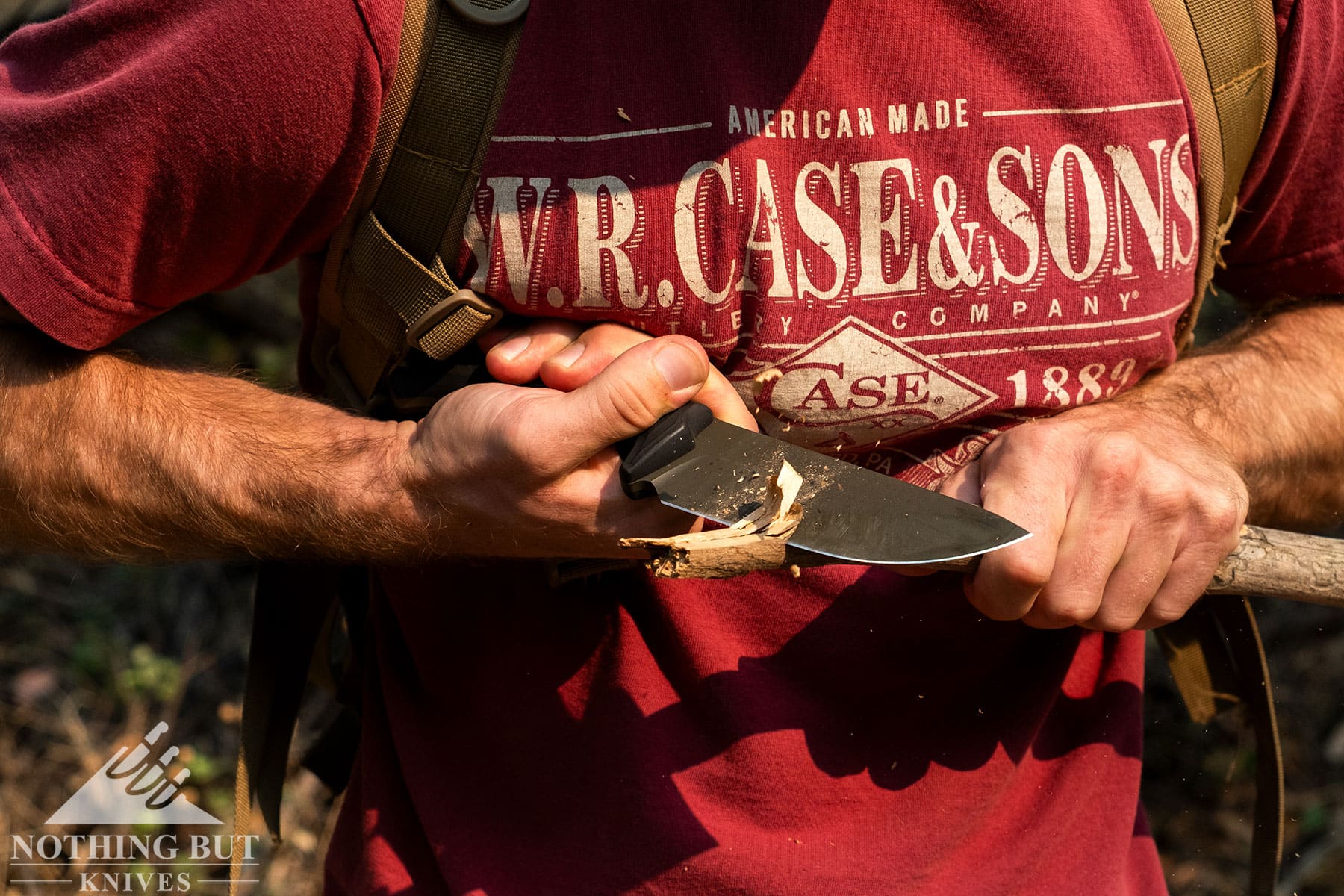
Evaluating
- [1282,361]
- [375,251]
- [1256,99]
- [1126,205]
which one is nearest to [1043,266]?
[1126,205]

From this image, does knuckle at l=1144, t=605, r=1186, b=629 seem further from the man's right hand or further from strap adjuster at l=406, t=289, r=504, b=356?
strap adjuster at l=406, t=289, r=504, b=356

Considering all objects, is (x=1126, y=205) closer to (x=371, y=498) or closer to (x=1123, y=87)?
(x=1123, y=87)

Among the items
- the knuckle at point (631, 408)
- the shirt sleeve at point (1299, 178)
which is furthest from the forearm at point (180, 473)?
the shirt sleeve at point (1299, 178)

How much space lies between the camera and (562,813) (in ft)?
5.76

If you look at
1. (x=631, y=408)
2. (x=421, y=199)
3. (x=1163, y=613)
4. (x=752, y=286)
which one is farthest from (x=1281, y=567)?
(x=421, y=199)

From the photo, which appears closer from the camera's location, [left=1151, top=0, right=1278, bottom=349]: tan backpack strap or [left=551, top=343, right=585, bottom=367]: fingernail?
[left=551, top=343, right=585, bottom=367]: fingernail

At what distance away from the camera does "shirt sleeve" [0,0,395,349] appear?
1.35 metres

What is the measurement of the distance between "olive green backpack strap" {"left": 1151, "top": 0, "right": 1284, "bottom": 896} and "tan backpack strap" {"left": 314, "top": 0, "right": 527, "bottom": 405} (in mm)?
1065

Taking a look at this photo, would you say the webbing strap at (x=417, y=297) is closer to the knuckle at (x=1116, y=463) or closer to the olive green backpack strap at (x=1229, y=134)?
the knuckle at (x=1116, y=463)

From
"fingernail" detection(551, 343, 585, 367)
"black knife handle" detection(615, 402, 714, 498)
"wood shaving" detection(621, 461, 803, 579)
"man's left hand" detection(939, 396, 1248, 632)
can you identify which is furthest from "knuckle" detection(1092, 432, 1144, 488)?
"fingernail" detection(551, 343, 585, 367)

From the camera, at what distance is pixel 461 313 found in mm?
1545

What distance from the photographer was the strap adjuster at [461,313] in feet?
5.04

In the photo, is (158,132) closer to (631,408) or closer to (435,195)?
(435,195)

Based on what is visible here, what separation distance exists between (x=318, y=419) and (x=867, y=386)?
934 mm
